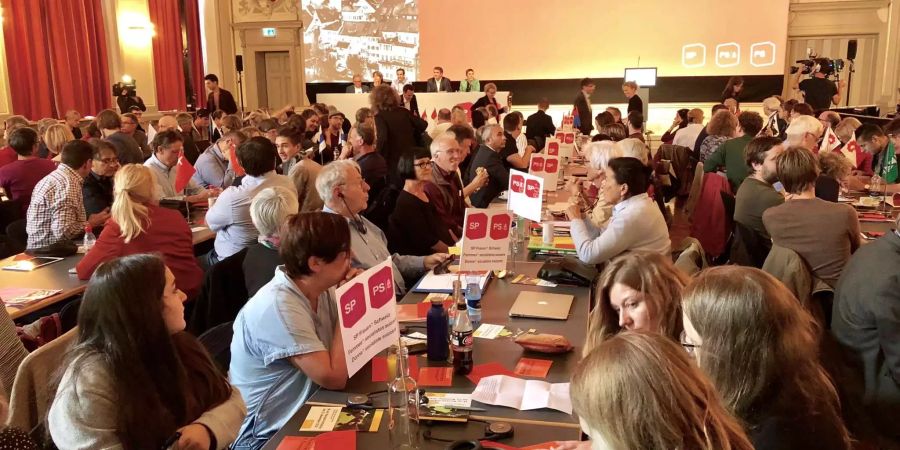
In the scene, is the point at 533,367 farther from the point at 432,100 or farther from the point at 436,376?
the point at 432,100

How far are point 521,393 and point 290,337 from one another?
77 centimetres

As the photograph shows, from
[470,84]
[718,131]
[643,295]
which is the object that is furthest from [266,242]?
[470,84]

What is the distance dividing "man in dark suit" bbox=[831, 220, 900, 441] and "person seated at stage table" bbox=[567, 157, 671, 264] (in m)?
1.04

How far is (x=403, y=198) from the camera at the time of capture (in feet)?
14.7

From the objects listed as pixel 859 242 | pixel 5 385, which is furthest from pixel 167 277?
pixel 859 242

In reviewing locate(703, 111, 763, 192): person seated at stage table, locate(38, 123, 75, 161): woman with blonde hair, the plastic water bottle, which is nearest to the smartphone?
the plastic water bottle

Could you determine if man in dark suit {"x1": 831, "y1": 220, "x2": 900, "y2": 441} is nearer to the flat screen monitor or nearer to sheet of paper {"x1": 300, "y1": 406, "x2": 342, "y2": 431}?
sheet of paper {"x1": 300, "y1": 406, "x2": 342, "y2": 431}

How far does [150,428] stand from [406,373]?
721 millimetres

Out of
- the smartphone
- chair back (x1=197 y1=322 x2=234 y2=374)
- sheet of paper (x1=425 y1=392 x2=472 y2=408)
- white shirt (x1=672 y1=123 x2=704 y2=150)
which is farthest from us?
white shirt (x1=672 y1=123 x2=704 y2=150)

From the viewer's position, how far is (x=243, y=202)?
462 cm

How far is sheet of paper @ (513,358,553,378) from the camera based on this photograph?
2.45 meters

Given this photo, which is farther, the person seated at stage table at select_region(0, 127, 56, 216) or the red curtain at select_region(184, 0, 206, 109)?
the red curtain at select_region(184, 0, 206, 109)

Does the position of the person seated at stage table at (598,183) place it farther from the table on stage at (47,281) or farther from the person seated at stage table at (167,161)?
the person seated at stage table at (167,161)

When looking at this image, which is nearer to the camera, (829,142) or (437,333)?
(437,333)
